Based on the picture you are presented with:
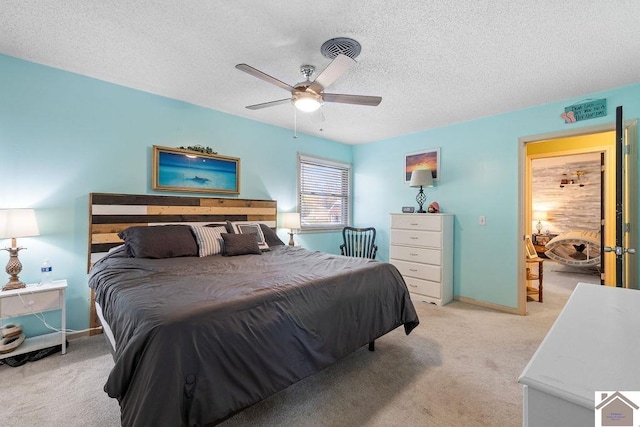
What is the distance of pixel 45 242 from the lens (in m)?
2.54

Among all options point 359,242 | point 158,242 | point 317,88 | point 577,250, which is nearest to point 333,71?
point 317,88

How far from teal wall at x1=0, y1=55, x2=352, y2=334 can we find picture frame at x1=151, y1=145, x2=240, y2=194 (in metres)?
0.10

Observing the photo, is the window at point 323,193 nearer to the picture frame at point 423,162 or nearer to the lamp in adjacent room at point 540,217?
the picture frame at point 423,162

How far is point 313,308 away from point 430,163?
10.7ft

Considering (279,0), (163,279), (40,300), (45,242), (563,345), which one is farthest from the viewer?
(45,242)

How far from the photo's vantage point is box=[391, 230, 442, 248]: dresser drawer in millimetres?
A: 3734

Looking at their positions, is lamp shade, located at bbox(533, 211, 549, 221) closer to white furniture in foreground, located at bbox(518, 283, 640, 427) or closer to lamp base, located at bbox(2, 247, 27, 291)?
white furniture in foreground, located at bbox(518, 283, 640, 427)

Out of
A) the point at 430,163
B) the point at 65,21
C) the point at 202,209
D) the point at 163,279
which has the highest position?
the point at 65,21

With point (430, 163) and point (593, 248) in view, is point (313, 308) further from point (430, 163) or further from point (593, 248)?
point (593, 248)

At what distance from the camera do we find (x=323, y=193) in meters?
4.87

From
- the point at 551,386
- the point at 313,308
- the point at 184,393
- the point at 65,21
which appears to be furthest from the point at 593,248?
the point at 65,21

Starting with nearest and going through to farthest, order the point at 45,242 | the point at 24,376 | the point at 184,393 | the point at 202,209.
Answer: the point at 184,393, the point at 24,376, the point at 45,242, the point at 202,209

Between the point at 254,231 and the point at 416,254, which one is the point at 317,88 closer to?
the point at 254,231

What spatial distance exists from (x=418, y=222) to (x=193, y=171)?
9.63 feet
